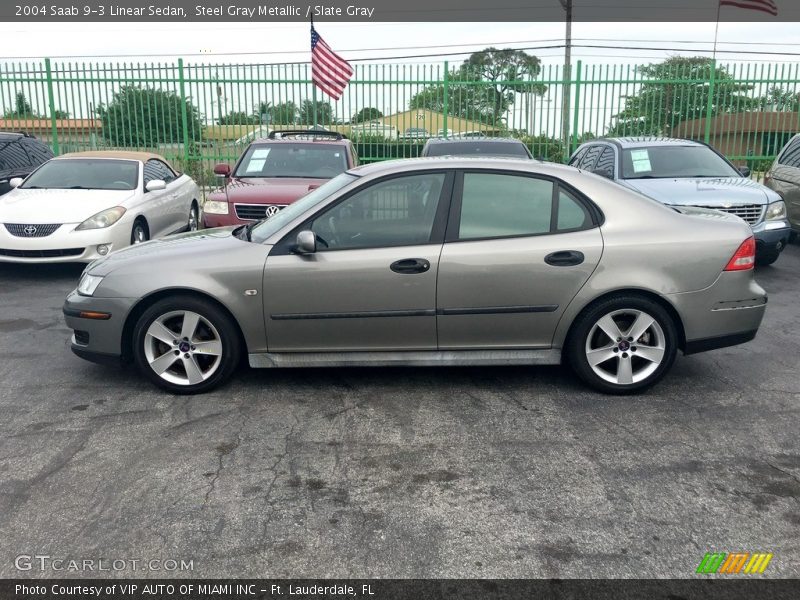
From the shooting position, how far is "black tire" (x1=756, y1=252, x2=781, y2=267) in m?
9.20

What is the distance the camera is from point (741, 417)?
189 inches

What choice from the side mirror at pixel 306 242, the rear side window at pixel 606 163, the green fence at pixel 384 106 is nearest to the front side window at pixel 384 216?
the side mirror at pixel 306 242

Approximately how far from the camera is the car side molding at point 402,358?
508cm

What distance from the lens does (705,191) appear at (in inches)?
354

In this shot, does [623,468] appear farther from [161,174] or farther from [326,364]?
[161,174]

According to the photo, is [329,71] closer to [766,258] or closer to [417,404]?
[766,258]

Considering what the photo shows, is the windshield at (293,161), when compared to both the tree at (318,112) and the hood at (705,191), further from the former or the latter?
the tree at (318,112)

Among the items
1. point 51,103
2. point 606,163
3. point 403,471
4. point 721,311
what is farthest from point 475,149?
point 51,103

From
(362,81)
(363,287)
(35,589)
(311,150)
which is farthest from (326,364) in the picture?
(362,81)

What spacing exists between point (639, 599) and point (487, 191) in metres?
2.83

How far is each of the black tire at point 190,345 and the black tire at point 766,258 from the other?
6.76 m

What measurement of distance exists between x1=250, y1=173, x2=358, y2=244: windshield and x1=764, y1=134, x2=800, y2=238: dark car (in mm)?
7734

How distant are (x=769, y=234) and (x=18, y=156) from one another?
1056cm
